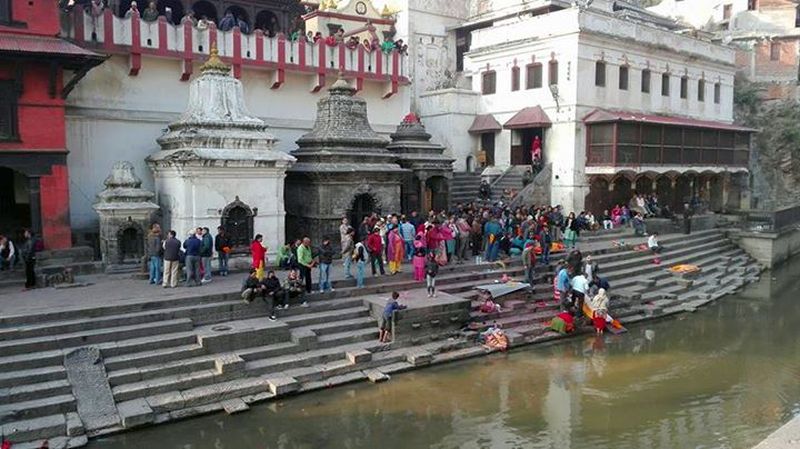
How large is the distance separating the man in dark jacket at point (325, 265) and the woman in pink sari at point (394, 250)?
1.84m

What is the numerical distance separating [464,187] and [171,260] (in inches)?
585

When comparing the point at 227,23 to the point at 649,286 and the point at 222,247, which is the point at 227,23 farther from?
the point at 649,286

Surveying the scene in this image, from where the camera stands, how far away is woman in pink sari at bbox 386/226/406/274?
15219mm

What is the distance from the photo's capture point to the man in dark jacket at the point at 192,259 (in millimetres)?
13562

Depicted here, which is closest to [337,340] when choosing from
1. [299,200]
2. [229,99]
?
[299,200]

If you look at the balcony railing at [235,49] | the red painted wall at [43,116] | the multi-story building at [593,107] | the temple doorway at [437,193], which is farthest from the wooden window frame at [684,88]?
the red painted wall at [43,116]

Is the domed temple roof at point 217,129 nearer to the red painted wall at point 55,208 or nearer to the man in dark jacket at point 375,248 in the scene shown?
the red painted wall at point 55,208

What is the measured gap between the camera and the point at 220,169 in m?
15.3

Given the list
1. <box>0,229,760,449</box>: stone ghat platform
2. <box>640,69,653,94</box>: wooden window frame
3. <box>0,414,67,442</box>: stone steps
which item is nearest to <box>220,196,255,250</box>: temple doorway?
<box>0,229,760,449</box>: stone ghat platform

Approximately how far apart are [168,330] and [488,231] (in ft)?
28.8

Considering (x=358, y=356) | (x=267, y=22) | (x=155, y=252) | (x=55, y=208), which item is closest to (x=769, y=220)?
(x=267, y=22)

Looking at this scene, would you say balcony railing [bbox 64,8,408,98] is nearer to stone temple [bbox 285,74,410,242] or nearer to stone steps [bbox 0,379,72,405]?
stone temple [bbox 285,74,410,242]

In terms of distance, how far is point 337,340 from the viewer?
1232 cm

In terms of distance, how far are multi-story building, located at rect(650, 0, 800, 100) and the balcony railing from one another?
25559mm
